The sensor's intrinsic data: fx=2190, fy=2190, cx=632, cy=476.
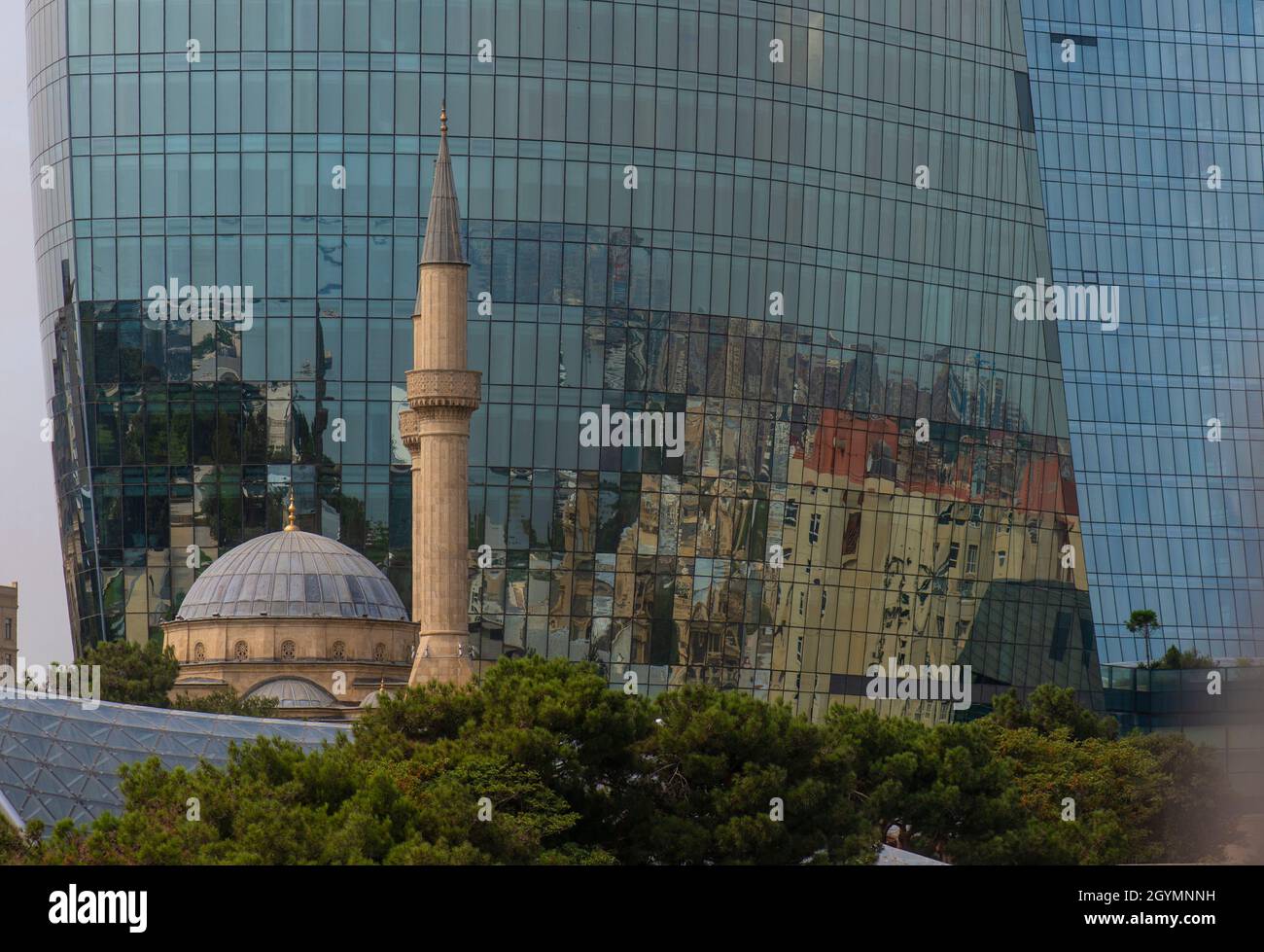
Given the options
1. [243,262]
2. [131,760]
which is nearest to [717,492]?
[243,262]

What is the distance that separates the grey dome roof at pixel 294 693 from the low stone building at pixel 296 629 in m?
0.04

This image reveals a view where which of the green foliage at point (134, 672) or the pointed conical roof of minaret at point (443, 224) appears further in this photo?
the green foliage at point (134, 672)

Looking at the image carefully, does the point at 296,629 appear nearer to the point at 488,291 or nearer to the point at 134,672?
the point at 134,672

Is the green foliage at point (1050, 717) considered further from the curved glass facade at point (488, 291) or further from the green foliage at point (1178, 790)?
the curved glass facade at point (488, 291)

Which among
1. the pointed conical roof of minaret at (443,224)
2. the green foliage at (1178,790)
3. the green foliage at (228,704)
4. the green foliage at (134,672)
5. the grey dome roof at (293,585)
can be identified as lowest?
the green foliage at (1178,790)

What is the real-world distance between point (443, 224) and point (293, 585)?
1720 cm

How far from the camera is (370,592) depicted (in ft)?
275

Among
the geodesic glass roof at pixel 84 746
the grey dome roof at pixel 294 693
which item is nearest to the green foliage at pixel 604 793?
the geodesic glass roof at pixel 84 746

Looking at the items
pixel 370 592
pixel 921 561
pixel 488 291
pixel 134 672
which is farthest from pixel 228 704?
pixel 921 561

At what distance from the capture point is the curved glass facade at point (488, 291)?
9000 centimetres
